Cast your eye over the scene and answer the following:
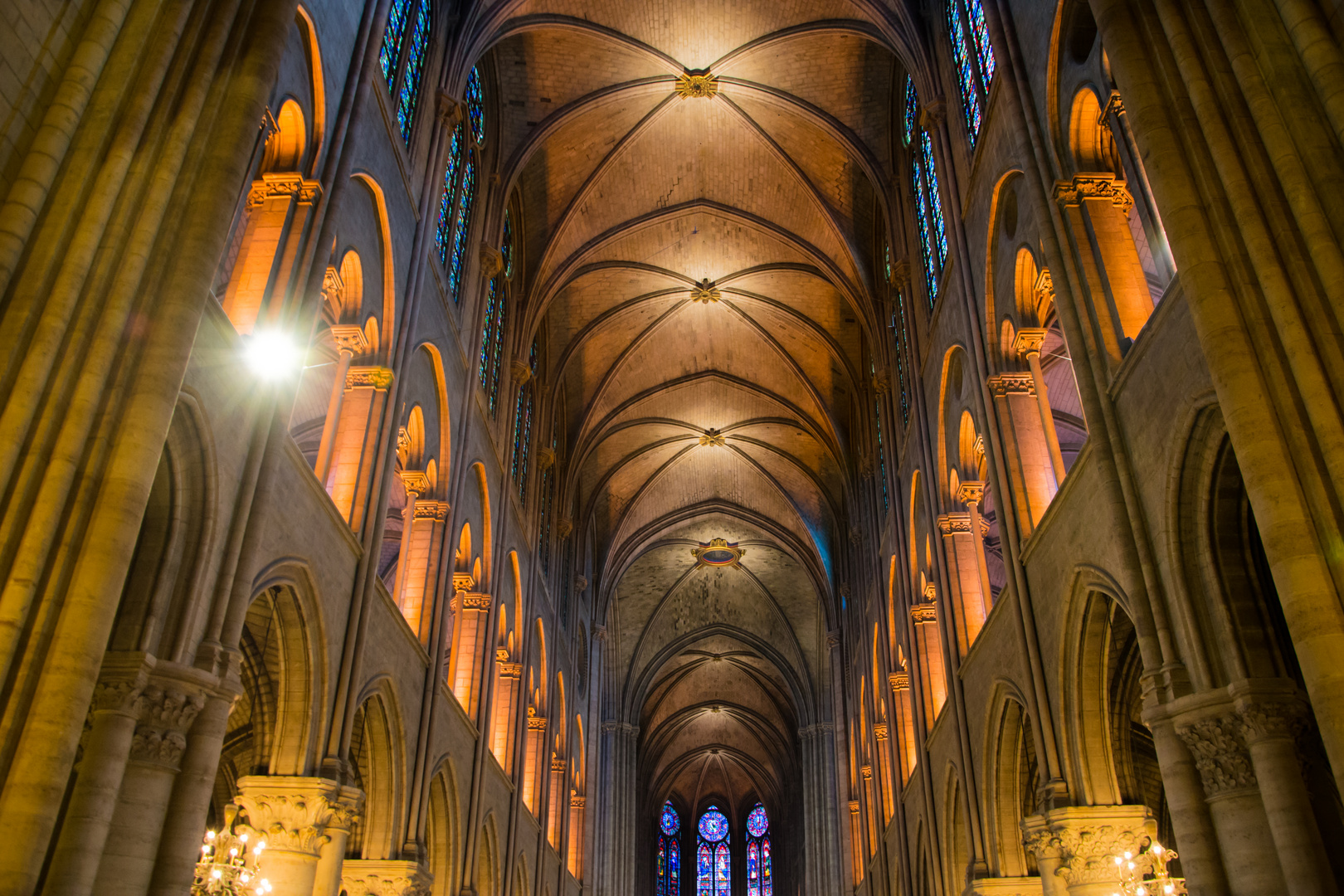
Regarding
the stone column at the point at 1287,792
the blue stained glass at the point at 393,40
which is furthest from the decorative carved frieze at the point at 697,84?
the stone column at the point at 1287,792

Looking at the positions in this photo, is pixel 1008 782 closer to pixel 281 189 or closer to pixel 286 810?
pixel 286 810

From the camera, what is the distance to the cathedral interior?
22.2 feet

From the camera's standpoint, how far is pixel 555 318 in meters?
27.1

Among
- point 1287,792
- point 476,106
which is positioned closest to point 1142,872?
point 1287,792

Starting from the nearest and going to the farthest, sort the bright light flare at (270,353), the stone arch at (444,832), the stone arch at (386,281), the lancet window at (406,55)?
the bright light flare at (270,353), the stone arch at (386,281), the lancet window at (406,55), the stone arch at (444,832)

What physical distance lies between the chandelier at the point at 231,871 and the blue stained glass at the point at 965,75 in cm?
1188

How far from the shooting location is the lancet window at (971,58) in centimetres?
1432

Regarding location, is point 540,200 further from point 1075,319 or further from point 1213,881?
point 1213,881

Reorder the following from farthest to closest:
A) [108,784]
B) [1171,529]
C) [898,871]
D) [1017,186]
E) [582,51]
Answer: [898,871] < [582,51] < [1017,186] < [1171,529] < [108,784]

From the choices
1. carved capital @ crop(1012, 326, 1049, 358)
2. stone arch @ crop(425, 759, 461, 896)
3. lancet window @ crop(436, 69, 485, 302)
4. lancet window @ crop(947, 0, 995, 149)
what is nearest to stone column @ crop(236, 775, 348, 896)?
stone arch @ crop(425, 759, 461, 896)

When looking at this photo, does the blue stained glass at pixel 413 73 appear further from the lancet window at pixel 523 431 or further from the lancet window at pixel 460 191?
the lancet window at pixel 523 431

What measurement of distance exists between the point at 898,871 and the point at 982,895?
8.61 metres

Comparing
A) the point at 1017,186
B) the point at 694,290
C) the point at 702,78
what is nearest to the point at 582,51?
the point at 702,78

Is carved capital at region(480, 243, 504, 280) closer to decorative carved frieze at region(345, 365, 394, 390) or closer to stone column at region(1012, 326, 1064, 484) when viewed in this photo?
decorative carved frieze at region(345, 365, 394, 390)
